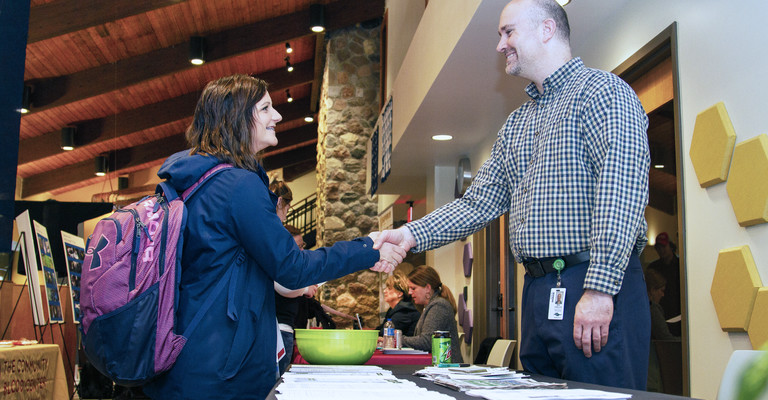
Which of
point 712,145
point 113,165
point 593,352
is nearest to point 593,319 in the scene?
point 593,352

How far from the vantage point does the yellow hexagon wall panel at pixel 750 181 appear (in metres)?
2.24

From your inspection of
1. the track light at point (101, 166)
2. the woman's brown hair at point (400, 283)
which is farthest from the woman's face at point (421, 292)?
the track light at point (101, 166)

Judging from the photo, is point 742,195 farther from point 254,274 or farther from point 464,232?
point 254,274

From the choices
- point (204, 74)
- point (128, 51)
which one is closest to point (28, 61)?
point (128, 51)

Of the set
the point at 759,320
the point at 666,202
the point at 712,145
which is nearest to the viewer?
the point at 759,320

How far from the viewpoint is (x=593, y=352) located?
5.13 feet

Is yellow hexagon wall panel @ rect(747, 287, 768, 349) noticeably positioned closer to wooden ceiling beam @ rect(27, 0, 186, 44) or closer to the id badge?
the id badge

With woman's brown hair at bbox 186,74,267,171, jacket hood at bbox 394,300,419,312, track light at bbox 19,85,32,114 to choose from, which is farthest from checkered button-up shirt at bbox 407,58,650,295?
track light at bbox 19,85,32,114

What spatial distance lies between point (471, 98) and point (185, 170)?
3.32 m

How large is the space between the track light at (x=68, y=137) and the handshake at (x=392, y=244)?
1014cm

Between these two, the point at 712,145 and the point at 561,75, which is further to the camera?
the point at 712,145

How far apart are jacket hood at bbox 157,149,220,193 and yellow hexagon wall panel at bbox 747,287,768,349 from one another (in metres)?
1.76

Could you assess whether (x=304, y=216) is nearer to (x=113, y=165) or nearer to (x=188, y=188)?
(x=113, y=165)

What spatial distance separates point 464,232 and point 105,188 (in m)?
15.3
